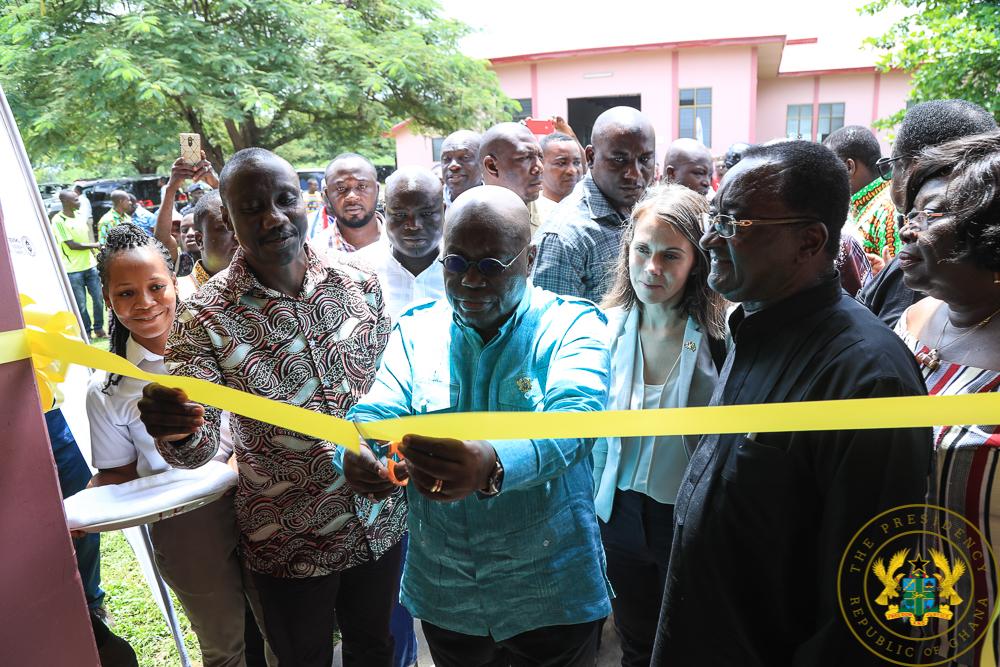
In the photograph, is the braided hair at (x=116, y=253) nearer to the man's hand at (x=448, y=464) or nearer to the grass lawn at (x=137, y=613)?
the man's hand at (x=448, y=464)

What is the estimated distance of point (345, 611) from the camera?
2457 millimetres

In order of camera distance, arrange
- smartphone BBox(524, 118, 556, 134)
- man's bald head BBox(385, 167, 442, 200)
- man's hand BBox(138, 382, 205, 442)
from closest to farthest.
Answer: man's hand BBox(138, 382, 205, 442) → man's bald head BBox(385, 167, 442, 200) → smartphone BBox(524, 118, 556, 134)

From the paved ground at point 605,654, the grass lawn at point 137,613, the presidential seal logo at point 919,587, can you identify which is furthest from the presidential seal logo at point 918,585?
the grass lawn at point 137,613

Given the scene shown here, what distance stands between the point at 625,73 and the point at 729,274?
23.0m

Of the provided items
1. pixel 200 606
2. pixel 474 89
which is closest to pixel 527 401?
pixel 200 606

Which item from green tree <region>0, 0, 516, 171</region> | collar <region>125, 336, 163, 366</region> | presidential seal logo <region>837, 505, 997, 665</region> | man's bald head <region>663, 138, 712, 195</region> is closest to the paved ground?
collar <region>125, 336, 163, 366</region>

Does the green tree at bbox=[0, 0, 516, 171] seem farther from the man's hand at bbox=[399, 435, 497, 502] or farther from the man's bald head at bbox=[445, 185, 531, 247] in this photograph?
the man's hand at bbox=[399, 435, 497, 502]

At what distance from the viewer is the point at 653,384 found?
2.47 metres

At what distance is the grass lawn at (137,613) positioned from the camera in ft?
11.5

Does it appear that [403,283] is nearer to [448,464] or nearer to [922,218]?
[448,464]

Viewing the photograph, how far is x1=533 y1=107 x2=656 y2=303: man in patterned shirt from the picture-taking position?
10.4ft

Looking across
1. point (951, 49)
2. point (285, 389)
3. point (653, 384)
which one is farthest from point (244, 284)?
point (951, 49)

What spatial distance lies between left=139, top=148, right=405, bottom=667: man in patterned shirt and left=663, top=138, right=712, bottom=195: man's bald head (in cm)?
297

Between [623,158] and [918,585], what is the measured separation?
2499mm
